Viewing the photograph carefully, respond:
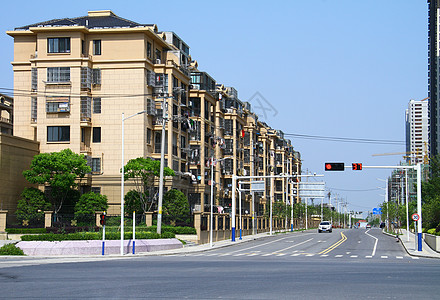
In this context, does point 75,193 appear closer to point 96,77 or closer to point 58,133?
point 58,133

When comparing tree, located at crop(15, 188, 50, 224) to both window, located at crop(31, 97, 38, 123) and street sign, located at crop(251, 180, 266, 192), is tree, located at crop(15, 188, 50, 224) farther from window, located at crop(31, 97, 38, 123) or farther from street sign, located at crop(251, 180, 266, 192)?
street sign, located at crop(251, 180, 266, 192)

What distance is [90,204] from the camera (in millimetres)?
57500

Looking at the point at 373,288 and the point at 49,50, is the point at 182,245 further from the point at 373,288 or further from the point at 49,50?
the point at 373,288

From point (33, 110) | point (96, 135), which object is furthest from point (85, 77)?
point (33, 110)

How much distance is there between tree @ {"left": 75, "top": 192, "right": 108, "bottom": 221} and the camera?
5672 cm

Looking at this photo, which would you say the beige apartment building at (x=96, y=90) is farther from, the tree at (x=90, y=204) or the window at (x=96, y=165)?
the tree at (x=90, y=204)

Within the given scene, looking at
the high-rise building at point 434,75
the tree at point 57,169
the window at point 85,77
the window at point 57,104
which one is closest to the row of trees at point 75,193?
the tree at point 57,169

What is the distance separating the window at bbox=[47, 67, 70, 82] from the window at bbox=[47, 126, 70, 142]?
15.9ft

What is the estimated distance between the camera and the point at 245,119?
349ft

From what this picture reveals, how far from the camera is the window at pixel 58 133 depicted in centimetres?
6178

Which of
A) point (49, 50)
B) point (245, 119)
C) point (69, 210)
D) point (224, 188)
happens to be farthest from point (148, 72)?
point (245, 119)

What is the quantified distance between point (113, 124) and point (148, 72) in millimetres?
6590

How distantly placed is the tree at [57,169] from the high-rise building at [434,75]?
384 feet

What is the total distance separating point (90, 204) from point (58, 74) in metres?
14.1
